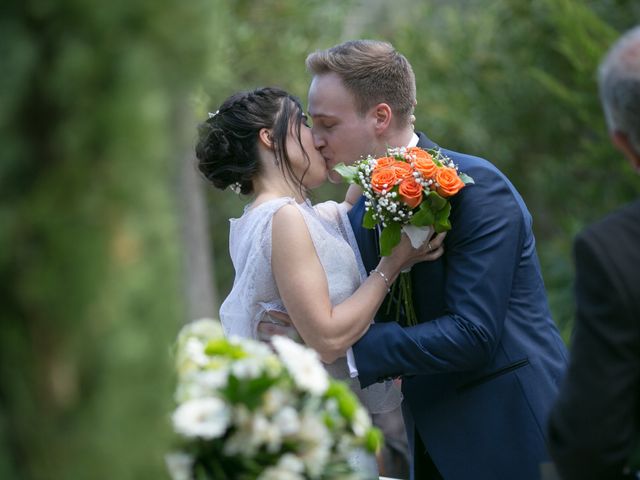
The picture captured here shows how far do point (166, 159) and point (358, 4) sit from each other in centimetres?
1280

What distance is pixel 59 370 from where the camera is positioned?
193 centimetres

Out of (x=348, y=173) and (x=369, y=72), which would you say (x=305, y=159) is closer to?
(x=348, y=173)

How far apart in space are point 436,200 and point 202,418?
175 centimetres

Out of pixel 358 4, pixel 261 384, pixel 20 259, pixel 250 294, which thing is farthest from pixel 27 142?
pixel 358 4

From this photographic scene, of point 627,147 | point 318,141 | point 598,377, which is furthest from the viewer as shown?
point 318,141

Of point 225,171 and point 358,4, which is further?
point 358,4

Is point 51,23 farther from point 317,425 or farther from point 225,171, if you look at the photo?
point 225,171

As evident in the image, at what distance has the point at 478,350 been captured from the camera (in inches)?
151

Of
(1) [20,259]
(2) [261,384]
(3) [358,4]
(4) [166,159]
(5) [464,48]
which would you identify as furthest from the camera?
(5) [464,48]

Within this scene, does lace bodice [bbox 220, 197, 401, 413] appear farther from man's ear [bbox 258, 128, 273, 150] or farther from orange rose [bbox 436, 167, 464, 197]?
orange rose [bbox 436, 167, 464, 197]

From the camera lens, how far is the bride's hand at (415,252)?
13.0ft

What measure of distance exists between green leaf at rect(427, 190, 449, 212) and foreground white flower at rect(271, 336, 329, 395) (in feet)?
4.63

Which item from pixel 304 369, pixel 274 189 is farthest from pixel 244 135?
pixel 304 369


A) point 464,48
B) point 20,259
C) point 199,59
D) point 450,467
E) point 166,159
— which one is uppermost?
point 464,48
